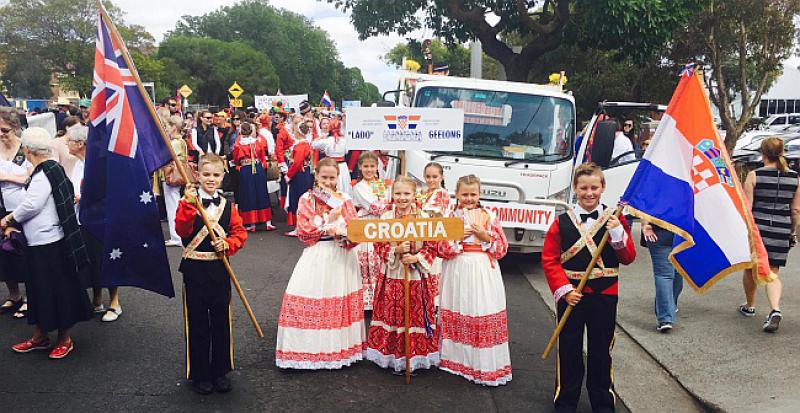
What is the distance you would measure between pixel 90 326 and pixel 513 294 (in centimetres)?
442

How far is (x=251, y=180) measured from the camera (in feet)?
36.7

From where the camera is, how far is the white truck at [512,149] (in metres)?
8.27

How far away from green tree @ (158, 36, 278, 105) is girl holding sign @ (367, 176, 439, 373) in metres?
64.7

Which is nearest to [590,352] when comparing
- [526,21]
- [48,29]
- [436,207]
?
[436,207]

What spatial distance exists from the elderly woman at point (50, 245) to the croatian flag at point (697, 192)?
13.7 feet

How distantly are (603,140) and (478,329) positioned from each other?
3735 millimetres

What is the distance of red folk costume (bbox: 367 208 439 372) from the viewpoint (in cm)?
512

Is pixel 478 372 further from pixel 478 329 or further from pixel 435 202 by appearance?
pixel 435 202

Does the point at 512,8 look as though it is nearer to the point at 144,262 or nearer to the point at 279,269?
the point at 279,269

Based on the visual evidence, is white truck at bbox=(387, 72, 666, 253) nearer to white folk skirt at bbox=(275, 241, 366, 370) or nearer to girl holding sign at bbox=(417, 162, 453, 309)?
girl holding sign at bbox=(417, 162, 453, 309)

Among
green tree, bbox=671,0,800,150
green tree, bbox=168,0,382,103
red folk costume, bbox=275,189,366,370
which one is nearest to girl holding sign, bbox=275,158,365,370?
red folk costume, bbox=275,189,366,370

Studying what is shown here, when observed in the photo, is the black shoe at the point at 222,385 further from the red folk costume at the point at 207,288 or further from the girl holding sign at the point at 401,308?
the girl holding sign at the point at 401,308

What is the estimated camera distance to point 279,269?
28.0ft

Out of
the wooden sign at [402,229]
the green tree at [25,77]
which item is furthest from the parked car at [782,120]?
the green tree at [25,77]
